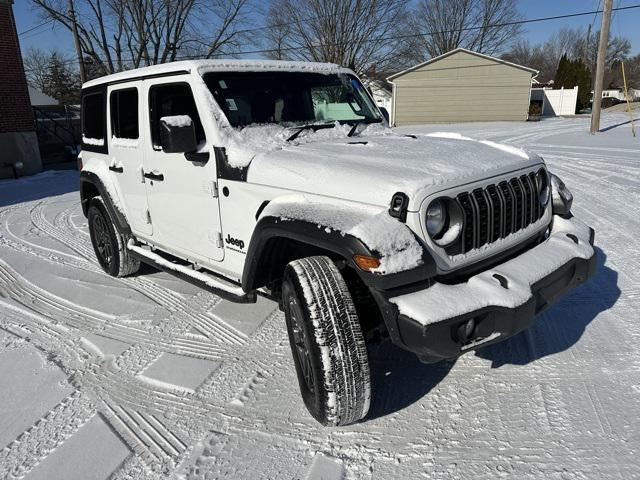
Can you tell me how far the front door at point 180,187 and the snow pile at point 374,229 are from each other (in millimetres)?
989

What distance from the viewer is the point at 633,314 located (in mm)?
3721

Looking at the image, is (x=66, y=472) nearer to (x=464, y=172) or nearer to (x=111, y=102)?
(x=464, y=172)

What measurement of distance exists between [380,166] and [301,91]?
1463 mm

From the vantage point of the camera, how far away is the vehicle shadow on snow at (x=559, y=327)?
3283 millimetres

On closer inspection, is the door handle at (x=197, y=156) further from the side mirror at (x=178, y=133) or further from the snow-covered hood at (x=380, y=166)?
the snow-covered hood at (x=380, y=166)

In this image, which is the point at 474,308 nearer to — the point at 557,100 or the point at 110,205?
the point at 110,205

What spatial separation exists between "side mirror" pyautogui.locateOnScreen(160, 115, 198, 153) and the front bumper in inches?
67.4

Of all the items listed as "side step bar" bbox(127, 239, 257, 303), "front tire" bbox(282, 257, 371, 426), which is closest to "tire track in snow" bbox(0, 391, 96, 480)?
"side step bar" bbox(127, 239, 257, 303)

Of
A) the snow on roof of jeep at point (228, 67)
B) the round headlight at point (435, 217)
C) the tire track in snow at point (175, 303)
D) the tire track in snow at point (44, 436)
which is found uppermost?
the snow on roof of jeep at point (228, 67)

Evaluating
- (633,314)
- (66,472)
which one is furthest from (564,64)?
(66,472)

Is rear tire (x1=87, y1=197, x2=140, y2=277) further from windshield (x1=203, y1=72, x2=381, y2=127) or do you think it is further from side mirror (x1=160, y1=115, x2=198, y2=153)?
windshield (x1=203, y1=72, x2=381, y2=127)

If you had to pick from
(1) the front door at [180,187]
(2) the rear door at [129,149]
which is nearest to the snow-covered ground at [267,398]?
(1) the front door at [180,187]

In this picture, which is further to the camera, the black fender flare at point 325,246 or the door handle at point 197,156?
the door handle at point 197,156

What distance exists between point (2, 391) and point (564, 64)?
162 feet
